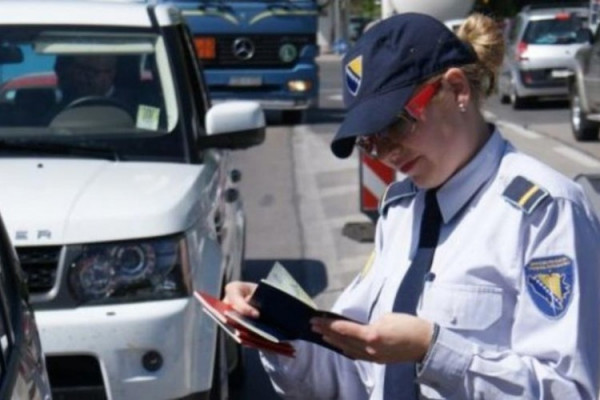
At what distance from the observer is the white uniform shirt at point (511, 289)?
2359mm

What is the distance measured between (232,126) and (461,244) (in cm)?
383

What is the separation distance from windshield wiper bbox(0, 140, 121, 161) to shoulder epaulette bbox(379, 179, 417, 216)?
3358 millimetres

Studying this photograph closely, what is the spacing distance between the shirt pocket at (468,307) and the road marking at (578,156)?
14245 millimetres

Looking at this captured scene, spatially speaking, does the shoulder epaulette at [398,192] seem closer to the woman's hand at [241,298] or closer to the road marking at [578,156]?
the woman's hand at [241,298]

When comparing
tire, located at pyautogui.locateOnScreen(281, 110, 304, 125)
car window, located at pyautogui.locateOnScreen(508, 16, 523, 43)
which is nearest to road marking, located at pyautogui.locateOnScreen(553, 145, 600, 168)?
tire, located at pyautogui.locateOnScreen(281, 110, 304, 125)

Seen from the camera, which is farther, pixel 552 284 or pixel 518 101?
pixel 518 101

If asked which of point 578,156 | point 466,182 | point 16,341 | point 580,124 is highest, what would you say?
point 466,182

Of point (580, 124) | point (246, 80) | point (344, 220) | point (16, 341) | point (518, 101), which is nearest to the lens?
point (16, 341)

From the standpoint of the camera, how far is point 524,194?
2441 mm

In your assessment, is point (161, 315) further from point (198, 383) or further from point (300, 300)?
point (300, 300)

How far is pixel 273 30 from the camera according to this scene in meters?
20.4

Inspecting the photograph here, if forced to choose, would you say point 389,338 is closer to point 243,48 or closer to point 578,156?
point 578,156

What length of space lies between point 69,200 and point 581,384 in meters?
3.09

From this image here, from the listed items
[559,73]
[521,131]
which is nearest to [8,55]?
[521,131]
